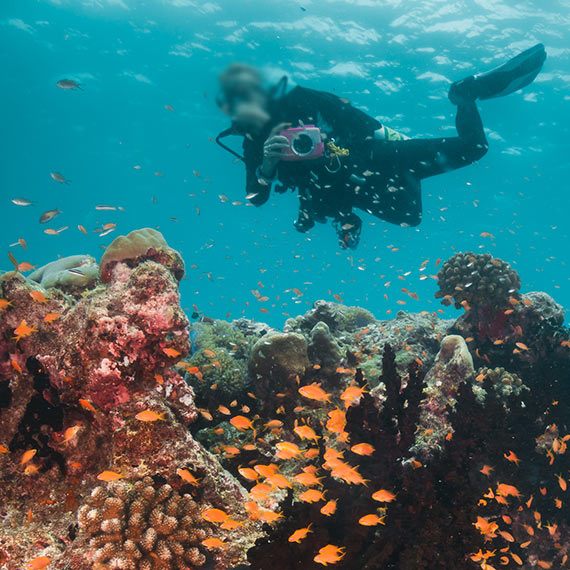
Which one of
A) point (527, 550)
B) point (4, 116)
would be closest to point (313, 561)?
point (527, 550)

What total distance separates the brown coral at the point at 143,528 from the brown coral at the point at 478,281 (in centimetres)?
882

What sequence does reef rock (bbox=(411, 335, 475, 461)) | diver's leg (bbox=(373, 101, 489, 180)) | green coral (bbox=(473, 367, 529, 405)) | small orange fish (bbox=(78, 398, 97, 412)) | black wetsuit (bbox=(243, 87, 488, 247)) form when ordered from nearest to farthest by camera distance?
small orange fish (bbox=(78, 398, 97, 412)) → reef rock (bbox=(411, 335, 475, 461)) → green coral (bbox=(473, 367, 529, 405)) → black wetsuit (bbox=(243, 87, 488, 247)) → diver's leg (bbox=(373, 101, 489, 180))

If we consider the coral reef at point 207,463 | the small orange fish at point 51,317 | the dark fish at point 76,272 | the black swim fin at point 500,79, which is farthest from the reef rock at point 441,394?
the black swim fin at point 500,79

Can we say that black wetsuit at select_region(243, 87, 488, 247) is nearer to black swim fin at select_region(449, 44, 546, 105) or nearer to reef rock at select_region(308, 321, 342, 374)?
black swim fin at select_region(449, 44, 546, 105)

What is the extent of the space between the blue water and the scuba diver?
81 cm

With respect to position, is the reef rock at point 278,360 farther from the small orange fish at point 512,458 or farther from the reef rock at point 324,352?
the small orange fish at point 512,458

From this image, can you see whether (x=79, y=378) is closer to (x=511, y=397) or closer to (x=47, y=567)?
(x=47, y=567)

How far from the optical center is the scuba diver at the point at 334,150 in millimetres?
8984

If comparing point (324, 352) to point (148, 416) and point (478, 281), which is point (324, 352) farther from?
point (478, 281)

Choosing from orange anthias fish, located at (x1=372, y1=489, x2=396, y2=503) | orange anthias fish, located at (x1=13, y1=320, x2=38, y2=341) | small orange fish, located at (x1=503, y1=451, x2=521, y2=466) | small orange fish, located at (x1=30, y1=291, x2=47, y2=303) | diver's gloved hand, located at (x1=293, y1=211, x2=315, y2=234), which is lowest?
orange anthias fish, located at (x1=372, y1=489, x2=396, y2=503)

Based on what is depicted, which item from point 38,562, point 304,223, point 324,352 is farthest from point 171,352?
point 304,223

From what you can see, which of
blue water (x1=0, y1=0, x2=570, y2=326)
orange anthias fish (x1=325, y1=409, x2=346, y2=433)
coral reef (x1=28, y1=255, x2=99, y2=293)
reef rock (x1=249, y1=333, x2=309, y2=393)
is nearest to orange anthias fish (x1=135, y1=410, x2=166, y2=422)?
orange anthias fish (x1=325, y1=409, x2=346, y2=433)

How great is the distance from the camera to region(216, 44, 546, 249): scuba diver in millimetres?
8984

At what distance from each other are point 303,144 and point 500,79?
8.20 meters
